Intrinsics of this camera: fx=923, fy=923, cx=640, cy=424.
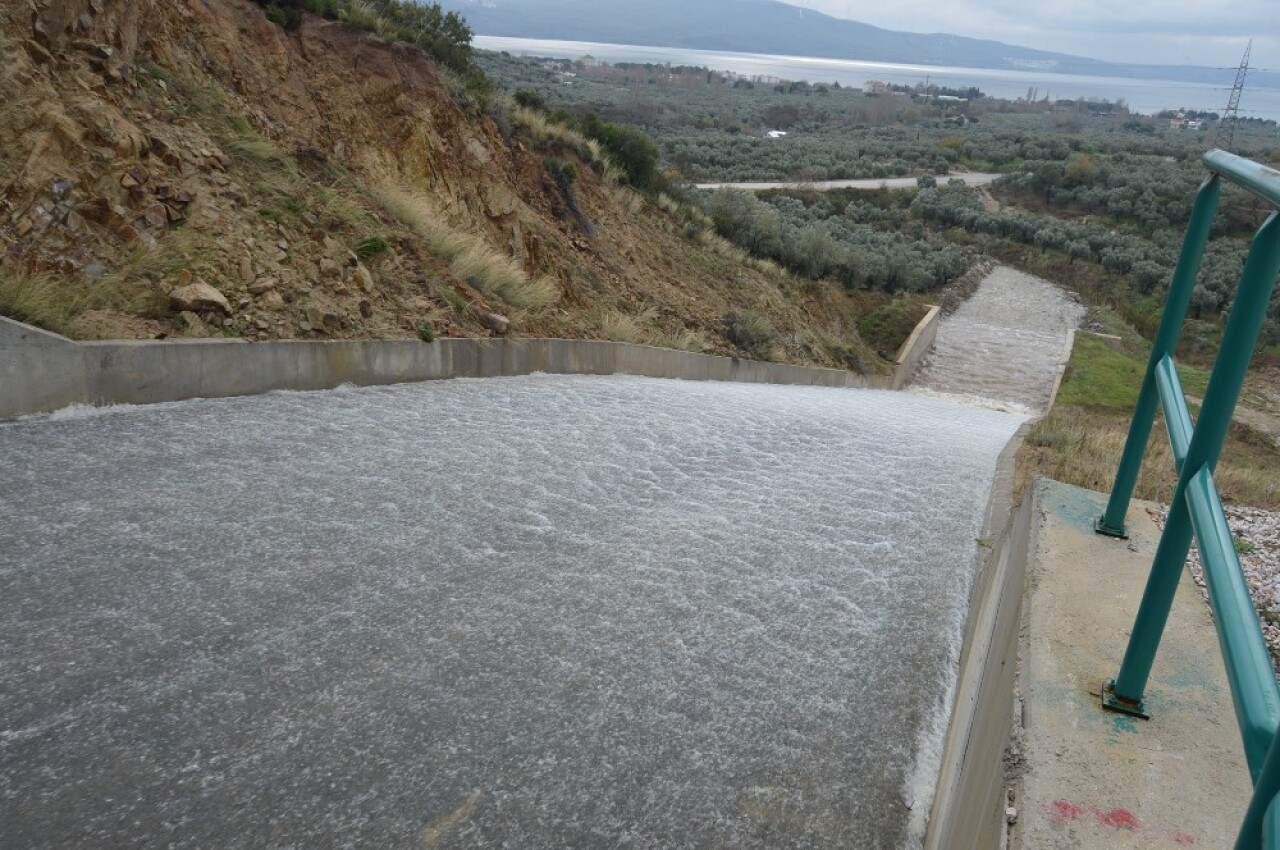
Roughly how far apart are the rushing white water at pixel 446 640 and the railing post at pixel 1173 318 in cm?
Result: 116

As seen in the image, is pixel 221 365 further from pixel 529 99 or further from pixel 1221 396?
pixel 529 99

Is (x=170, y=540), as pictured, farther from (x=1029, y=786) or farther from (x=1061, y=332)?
(x=1061, y=332)

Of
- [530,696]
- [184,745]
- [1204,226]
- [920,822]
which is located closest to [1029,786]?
[920,822]

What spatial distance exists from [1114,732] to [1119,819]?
0.39 m

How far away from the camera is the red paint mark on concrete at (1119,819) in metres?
2.25

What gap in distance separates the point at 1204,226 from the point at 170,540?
4674mm

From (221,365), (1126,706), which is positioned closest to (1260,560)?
(1126,706)

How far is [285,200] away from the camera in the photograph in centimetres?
929

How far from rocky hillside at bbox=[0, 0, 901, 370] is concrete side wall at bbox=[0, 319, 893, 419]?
27 centimetres

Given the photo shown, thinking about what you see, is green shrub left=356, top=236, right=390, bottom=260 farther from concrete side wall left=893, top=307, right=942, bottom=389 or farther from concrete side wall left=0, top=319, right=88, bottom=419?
concrete side wall left=893, top=307, right=942, bottom=389

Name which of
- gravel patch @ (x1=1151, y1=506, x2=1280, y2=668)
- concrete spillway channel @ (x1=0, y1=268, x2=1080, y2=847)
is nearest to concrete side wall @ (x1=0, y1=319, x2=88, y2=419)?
concrete spillway channel @ (x1=0, y1=268, x2=1080, y2=847)

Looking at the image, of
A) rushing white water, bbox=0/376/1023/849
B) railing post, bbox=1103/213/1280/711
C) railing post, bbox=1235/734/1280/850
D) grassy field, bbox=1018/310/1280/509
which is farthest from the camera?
grassy field, bbox=1018/310/1280/509

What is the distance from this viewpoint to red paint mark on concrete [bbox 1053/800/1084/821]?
2275mm

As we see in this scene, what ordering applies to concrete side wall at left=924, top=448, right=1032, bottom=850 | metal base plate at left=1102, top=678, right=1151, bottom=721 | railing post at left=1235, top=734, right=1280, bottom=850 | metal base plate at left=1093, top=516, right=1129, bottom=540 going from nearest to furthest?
railing post at left=1235, top=734, right=1280, bottom=850 → concrete side wall at left=924, top=448, right=1032, bottom=850 → metal base plate at left=1102, top=678, right=1151, bottom=721 → metal base plate at left=1093, top=516, right=1129, bottom=540
